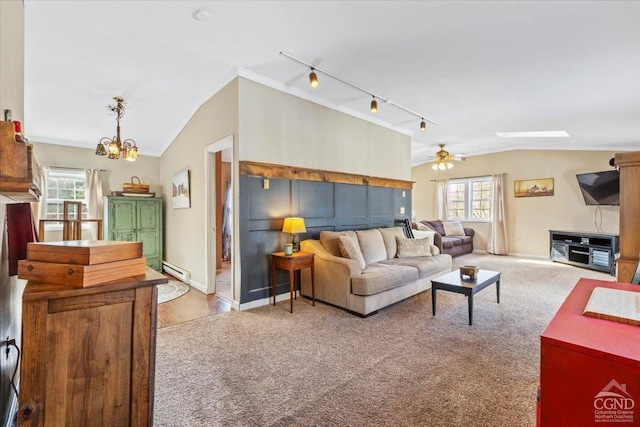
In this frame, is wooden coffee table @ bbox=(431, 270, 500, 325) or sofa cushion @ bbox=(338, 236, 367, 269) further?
sofa cushion @ bbox=(338, 236, 367, 269)

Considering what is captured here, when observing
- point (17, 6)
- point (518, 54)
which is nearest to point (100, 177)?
point (17, 6)

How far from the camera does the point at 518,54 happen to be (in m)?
3.03

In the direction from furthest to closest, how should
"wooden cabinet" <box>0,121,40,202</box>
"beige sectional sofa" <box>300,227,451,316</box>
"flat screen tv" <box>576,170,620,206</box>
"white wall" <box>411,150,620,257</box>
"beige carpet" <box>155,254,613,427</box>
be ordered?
"white wall" <box>411,150,620,257</box>
"flat screen tv" <box>576,170,620,206</box>
"beige sectional sofa" <box>300,227,451,316</box>
"beige carpet" <box>155,254,613,427</box>
"wooden cabinet" <box>0,121,40,202</box>

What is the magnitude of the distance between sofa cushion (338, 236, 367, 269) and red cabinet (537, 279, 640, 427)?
3.05 m

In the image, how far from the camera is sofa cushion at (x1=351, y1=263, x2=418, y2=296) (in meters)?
3.35

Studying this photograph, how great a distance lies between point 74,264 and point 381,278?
2.91 metres

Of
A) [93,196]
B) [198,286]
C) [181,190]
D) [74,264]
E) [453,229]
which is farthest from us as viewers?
[453,229]

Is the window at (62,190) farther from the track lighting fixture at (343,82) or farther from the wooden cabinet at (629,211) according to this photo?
the wooden cabinet at (629,211)

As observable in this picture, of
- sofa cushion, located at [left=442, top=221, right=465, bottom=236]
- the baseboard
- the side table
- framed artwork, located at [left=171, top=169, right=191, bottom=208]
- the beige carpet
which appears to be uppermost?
framed artwork, located at [left=171, top=169, right=191, bottom=208]

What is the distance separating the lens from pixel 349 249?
3865mm

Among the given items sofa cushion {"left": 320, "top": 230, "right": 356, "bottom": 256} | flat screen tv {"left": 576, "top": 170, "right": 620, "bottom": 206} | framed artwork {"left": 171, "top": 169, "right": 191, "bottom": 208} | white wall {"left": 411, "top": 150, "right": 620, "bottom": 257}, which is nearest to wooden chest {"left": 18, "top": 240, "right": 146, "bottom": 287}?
sofa cushion {"left": 320, "top": 230, "right": 356, "bottom": 256}

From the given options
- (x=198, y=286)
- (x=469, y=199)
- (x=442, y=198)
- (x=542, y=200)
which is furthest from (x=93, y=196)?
(x=542, y=200)

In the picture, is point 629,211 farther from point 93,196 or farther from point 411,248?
point 93,196

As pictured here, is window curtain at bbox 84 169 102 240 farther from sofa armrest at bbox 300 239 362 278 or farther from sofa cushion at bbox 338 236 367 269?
sofa cushion at bbox 338 236 367 269
